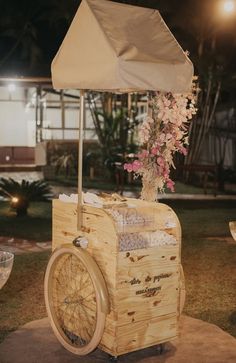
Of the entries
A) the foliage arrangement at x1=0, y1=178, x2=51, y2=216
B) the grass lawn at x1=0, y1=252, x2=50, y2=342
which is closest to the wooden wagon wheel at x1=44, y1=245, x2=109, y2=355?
the grass lawn at x1=0, y1=252, x2=50, y2=342

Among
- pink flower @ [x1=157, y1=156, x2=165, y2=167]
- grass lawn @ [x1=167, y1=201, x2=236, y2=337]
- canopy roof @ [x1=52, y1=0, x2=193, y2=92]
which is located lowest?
grass lawn @ [x1=167, y1=201, x2=236, y2=337]

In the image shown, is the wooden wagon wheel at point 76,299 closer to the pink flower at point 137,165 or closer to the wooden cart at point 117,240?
the wooden cart at point 117,240

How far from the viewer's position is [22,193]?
1120 cm

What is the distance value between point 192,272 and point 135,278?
9.35ft

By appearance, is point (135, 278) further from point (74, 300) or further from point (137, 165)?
point (137, 165)

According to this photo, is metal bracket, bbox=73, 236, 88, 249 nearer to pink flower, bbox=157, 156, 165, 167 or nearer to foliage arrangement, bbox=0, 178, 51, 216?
pink flower, bbox=157, 156, 165, 167

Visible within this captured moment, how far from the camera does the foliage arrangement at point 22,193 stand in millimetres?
10875

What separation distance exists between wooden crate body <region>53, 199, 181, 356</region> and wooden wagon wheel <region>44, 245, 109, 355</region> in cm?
11

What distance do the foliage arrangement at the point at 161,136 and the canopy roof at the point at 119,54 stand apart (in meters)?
0.63

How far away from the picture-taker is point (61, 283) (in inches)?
181

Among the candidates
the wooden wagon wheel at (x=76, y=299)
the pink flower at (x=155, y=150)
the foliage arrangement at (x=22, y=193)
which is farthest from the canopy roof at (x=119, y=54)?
the foliage arrangement at (x=22, y=193)

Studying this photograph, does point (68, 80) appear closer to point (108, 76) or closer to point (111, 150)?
point (108, 76)

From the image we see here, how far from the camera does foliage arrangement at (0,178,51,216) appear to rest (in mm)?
10875

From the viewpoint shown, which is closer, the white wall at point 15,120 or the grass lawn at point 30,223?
the grass lawn at point 30,223
